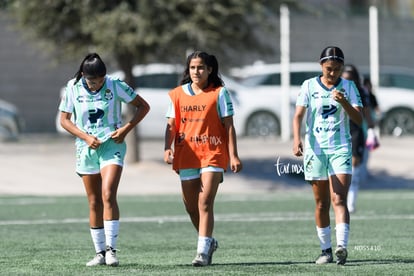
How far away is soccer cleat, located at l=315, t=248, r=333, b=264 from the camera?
1078cm

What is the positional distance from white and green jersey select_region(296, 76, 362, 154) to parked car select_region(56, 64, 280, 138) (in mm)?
20539

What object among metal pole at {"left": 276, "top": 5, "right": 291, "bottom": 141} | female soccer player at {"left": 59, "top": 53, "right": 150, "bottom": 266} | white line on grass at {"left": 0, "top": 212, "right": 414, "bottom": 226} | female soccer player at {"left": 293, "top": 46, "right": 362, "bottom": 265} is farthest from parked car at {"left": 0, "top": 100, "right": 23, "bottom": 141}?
female soccer player at {"left": 293, "top": 46, "right": 362, "bottom": 265}

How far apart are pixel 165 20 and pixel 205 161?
598 inches

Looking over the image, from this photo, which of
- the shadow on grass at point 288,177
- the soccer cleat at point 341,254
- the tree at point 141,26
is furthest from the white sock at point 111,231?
the shadow on grass at point 288,177

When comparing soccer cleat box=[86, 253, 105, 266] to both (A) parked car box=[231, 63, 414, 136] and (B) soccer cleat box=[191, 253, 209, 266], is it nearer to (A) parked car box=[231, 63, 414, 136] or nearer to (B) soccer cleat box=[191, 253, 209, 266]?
(B) soccer cleat box=[191, 253, 209, 266]

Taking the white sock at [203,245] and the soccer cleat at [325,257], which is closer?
the white sock at [203,245]

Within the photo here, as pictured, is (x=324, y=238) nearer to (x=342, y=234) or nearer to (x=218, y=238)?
(x=342, y=234)

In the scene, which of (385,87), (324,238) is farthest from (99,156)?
(385,87)

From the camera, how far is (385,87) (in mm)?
33719

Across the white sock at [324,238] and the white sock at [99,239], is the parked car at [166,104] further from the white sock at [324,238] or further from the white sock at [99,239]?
the white sock at [99,239]

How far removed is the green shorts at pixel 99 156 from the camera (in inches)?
420

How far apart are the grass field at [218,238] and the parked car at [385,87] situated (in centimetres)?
1043

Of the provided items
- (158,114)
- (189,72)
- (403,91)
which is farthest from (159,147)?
(189,72)

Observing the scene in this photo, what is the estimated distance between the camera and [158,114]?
31.7m
